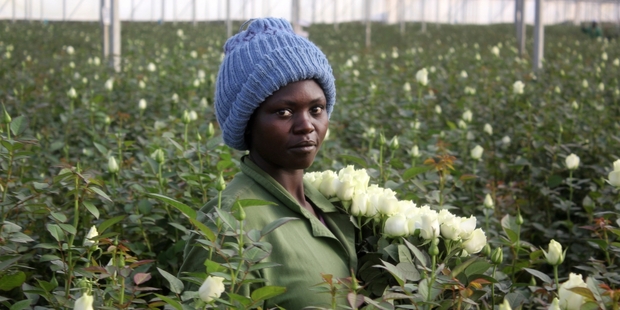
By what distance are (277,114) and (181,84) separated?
337cm

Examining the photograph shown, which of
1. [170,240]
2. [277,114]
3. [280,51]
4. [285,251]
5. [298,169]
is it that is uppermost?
[280,51]

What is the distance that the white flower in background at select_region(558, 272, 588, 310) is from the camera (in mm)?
1146

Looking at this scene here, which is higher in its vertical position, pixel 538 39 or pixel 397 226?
pixel 538 39

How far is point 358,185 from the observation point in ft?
5.45

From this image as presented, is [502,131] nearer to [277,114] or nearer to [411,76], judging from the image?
[411,76]

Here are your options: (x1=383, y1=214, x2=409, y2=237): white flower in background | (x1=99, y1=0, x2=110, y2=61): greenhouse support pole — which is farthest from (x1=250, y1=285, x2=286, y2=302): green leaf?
(x1=99, y1=0, x2=110, y2=61): greenhouse support pole

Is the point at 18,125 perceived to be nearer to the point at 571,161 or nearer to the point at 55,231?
the point at 55,231

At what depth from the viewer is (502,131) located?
427cm

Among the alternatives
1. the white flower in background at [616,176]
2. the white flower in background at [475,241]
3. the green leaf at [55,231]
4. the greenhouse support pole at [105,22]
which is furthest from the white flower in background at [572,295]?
the greenhouse support pole at [105,22]

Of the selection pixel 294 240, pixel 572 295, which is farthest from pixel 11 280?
pixel 572 295

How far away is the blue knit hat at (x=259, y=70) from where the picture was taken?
5.08ft

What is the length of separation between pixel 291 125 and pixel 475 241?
1.35ft

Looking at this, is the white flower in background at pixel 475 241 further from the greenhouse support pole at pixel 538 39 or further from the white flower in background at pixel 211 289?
the greenhouse support pole at pixel 538 39

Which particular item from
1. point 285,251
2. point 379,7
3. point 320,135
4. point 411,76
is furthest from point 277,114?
point 379,7
